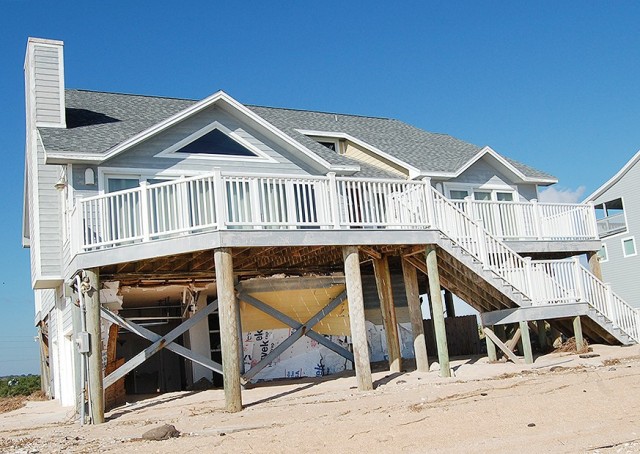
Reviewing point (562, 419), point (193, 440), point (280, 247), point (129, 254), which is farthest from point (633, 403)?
point (129, 254)

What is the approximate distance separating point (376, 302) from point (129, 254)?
8.85 metres

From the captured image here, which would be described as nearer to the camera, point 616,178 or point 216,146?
point 216,146

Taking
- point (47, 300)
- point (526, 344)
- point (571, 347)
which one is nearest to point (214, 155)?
point (47, 300)

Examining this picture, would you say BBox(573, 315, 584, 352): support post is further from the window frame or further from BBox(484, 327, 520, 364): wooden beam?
the window frame

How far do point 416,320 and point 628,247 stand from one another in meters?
27.1

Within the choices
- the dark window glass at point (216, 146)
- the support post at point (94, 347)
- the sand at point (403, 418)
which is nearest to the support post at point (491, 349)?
the sand at point (403, 418)

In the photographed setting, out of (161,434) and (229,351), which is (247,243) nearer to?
(229,351)

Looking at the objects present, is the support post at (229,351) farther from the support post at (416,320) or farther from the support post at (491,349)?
the support post at (491,349)

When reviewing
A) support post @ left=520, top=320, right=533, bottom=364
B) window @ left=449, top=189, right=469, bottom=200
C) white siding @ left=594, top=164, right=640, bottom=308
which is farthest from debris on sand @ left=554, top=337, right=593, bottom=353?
white siding @ left=594, top=164, right=640, bottom=308

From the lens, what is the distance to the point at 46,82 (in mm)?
17688

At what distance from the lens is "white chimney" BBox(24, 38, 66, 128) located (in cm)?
1709

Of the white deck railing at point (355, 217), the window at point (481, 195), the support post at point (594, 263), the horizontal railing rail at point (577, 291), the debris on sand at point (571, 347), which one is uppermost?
the window at point (481, 195)

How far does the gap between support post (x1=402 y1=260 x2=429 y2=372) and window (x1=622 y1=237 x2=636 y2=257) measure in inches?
1030

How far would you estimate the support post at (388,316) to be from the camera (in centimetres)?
1628
